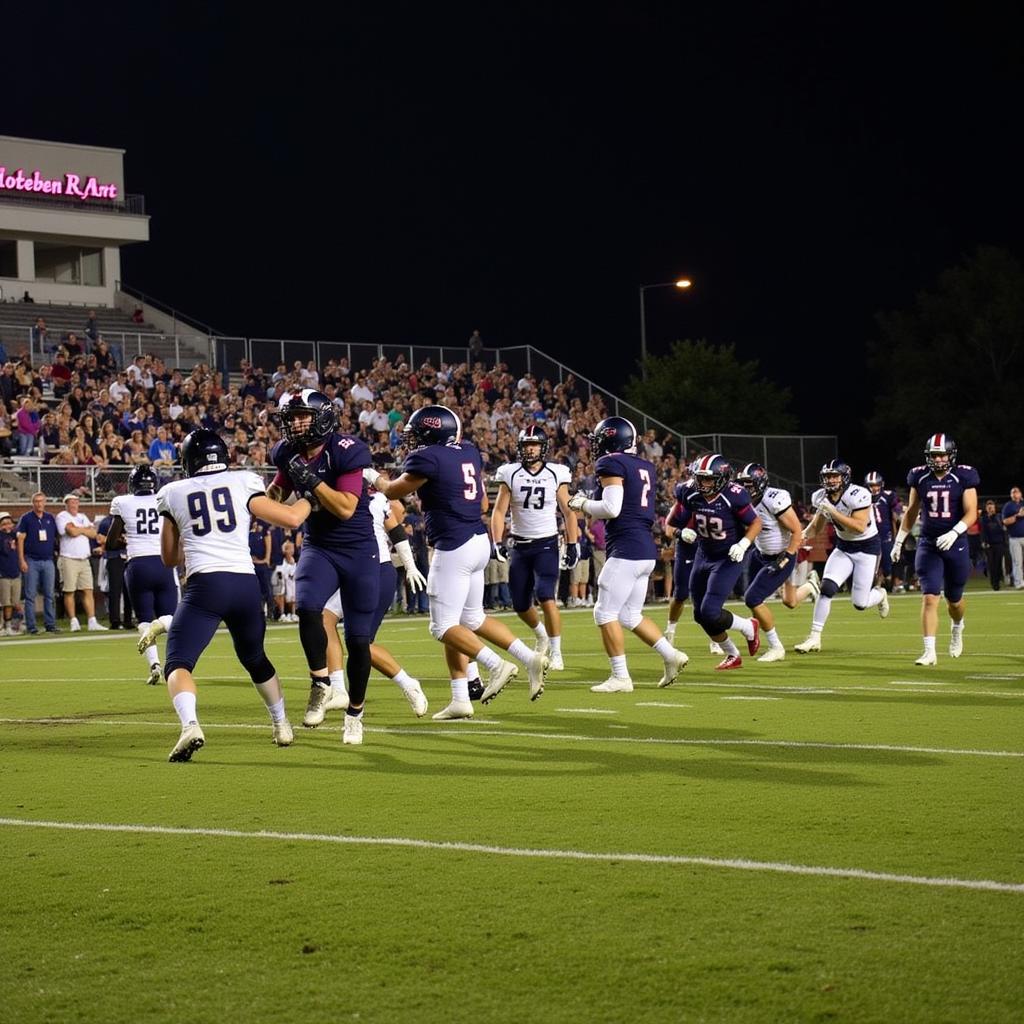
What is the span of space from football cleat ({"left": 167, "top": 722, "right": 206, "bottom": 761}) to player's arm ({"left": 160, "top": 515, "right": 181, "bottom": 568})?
94 cm

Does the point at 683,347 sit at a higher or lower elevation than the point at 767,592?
higher

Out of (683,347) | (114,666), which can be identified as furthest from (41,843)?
(683,347)

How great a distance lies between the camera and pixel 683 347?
200 feet

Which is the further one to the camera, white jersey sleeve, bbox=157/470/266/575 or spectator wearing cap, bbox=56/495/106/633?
spectator wearing cap, bbox=56/495/106/633

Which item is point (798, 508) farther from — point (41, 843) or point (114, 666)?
point (41, 843)

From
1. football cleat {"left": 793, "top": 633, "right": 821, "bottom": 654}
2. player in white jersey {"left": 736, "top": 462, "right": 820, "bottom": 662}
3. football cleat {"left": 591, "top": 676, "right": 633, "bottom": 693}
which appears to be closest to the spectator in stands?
player in white jersey {"left": 736, "top": 462, "right": 820, "bottom": 662}

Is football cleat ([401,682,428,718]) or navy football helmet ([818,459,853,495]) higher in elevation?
navy football helmet ([818,459,853,495])

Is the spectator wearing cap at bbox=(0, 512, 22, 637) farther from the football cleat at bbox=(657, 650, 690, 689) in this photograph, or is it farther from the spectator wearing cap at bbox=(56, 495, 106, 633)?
the football cleat at bbox=(657, 650, 690, 689)

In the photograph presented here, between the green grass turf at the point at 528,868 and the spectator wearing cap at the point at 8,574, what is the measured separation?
43.7 feet

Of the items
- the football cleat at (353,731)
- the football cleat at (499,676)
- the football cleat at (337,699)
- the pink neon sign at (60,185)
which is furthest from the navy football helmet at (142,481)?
the pink neon sign at (60,185)

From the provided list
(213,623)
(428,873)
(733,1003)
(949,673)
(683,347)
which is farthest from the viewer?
(683,347)

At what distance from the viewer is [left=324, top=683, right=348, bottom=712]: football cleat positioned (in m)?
11.4

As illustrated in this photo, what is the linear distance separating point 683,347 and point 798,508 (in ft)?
83.5

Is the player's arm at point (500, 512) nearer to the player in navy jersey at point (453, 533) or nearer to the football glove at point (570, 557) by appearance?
the football glove at point (570, 557)
